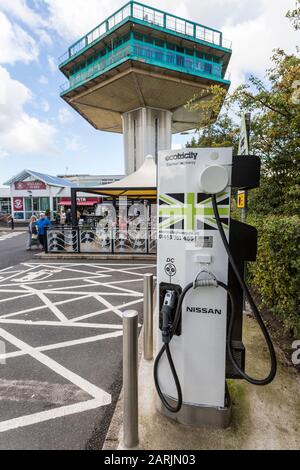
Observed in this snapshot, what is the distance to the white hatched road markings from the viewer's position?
7.22 ft

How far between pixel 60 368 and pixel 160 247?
1946 mm

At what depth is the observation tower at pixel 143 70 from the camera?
19.7m

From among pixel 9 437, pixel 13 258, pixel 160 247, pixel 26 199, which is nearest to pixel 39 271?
pixel 13 258

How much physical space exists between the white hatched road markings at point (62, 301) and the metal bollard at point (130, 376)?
0.60 meters

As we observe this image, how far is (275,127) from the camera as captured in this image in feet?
16.4

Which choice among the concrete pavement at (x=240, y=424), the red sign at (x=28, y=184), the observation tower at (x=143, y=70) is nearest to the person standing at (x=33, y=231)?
the concrete pavement at (x=240, y=424)

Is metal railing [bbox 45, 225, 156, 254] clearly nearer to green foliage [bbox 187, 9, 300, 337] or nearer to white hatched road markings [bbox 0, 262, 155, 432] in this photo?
white hatched road markings [bbox 0, 262, 155, 432]

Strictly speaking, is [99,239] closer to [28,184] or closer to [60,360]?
[60,360]

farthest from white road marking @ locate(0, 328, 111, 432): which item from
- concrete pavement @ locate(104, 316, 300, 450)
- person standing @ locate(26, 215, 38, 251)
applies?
person standing @ locate(26, 215, 38, 251)

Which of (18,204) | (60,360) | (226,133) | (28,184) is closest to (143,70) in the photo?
(226,133)

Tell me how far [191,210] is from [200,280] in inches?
19.8

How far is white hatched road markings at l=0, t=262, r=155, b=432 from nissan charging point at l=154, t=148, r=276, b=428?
3.00ft

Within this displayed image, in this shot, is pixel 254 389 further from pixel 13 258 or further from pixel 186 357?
pixel 13 258

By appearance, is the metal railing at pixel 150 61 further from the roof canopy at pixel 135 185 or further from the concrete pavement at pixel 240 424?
the concrete pavement at pixel 240 424
